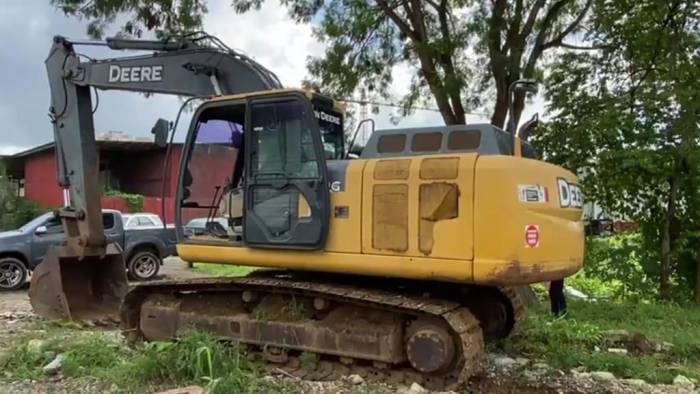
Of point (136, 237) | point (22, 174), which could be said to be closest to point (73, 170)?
point (136, 237)

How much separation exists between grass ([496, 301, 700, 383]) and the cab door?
274 cm

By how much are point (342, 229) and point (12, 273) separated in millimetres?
10165

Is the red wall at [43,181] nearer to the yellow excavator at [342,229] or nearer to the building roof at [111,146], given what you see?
the building roof at [111,146]

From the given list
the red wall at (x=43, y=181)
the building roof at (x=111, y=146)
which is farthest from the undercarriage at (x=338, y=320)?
the red wall at (x=43, y=181)

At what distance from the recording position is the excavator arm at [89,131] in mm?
7551

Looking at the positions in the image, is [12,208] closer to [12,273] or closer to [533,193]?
[12,273]

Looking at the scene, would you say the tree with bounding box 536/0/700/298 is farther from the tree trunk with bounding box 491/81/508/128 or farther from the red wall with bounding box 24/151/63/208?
the red wall with bounding box 24/151/63/208

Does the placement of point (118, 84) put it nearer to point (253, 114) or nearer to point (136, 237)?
point (253, 114)

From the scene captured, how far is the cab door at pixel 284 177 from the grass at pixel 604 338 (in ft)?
9.00

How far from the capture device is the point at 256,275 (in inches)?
282

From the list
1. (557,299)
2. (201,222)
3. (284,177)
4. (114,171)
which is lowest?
(557,299)

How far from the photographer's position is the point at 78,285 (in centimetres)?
866

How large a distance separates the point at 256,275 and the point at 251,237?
3.25 feet

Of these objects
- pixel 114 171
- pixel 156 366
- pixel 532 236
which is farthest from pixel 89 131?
pixel 114 171
